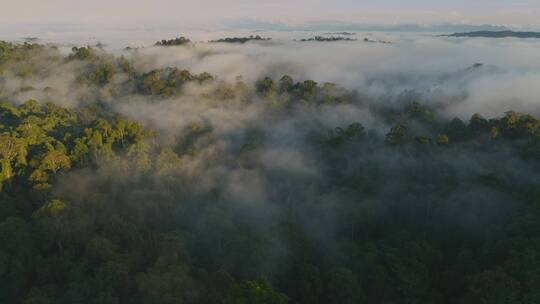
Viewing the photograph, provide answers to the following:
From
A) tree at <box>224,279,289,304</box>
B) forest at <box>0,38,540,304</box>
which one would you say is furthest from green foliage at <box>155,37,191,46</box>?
tree at <box>224,279,289,304</box>

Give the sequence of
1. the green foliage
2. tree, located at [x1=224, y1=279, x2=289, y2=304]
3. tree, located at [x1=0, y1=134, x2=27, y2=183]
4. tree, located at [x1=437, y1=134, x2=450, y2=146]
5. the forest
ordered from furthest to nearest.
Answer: the green foliage → tree, located at [x1=437, y1=134, x2=450, y2=146] → tree, located at [x1=0, y1=134, x2=27, y2=183] → the forest → tree, located at [x1=224, y1=279, x2=289, y2=304]

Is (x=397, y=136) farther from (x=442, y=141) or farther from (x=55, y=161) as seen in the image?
(x=55, y=161)

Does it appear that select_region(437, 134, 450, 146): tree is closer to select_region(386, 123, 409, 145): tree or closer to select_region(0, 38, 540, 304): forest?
select_region(0, 38, 540, 304): forest

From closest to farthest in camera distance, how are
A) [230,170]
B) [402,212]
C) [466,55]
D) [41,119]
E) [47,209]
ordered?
[47,209] < [402,212] < [230,170] < [41,119] < [466,55]

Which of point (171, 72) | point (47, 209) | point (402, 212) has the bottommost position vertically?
point (402, 212)

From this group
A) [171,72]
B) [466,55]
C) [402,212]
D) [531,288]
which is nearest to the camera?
[531,288]

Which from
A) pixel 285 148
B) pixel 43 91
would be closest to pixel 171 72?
pixel 43 91

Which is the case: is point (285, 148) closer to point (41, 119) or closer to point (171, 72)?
point (41, 119)

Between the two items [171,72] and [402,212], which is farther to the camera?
[171,72]
